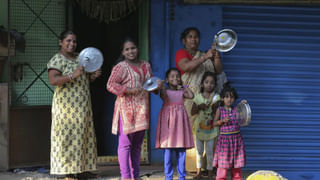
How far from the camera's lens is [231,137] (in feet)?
16.1

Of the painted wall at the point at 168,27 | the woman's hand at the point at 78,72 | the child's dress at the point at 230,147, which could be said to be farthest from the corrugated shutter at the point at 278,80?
the woman's hand at the point at 78,72

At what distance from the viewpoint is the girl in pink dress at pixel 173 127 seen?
484 cm

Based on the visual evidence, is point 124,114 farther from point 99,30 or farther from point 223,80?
point 99,30

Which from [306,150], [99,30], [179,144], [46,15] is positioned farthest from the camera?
[99,30]

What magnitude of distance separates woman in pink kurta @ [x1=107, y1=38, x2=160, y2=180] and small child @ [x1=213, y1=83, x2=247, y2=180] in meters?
0.80

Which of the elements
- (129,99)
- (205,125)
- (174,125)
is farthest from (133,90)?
(205,125)

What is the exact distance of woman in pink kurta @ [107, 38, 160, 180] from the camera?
4789mm

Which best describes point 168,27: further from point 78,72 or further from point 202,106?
point 78,72

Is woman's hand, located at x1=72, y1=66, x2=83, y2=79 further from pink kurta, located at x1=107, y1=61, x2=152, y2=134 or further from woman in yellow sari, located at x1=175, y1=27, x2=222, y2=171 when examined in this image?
woman in yellow sari, located at x1=175, y1=27, x2=222, y2=171

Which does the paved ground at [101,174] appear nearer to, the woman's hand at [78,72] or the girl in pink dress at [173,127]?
the girl in pink dress at [173,127]

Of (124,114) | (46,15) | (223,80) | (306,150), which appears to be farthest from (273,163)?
(46,15)

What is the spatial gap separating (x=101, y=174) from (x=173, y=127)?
1.36 meters

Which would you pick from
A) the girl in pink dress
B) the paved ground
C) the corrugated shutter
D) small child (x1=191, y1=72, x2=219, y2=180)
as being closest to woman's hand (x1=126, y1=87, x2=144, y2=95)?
the girl in pink dress

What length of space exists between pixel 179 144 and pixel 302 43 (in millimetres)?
2919
